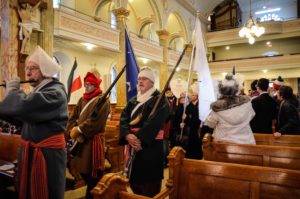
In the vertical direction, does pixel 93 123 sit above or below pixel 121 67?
below

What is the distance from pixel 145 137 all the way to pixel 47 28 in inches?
259

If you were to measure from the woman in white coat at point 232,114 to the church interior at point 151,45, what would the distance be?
0.19m

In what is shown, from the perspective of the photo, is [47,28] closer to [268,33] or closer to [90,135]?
[90,135]

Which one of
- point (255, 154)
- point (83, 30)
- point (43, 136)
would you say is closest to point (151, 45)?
point (83, 30)

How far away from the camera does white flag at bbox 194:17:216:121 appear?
3.64 m

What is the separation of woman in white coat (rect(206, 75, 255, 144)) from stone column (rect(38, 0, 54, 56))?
5.95m

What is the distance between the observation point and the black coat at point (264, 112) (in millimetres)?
3535

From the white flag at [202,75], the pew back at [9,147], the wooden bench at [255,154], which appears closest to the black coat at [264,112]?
the white flag at [202,75]

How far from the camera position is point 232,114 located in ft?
8.46

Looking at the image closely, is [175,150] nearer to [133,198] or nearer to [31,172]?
[133,198]

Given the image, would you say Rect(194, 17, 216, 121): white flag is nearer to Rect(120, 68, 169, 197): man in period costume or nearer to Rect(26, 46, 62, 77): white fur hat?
Rect(120, 68, 169, 197): man in period costume

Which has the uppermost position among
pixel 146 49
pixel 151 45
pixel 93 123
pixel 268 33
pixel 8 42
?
pixel 268 33

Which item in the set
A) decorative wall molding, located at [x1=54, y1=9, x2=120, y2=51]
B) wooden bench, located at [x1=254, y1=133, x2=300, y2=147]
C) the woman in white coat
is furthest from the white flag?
decorative wall molding, located at [x1=54, y1=9, x2=120, y2=51]

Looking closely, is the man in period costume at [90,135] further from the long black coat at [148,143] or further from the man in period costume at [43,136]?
the man in period costume at [43,136]
